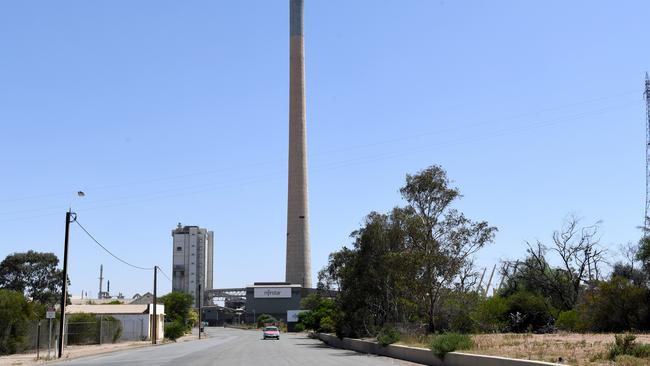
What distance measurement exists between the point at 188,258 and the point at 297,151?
76.7 meters

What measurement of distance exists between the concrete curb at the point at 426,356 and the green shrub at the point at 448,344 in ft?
0.95

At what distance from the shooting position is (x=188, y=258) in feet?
551

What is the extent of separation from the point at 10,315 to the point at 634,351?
113ft

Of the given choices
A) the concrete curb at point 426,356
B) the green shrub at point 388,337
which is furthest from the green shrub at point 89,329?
the green shrub at point 388,337

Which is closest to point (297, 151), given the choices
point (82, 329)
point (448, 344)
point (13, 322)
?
point (82, 329)

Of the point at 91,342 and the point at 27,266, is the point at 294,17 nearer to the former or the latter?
the point at 27,266

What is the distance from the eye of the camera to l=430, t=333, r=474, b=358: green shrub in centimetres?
2606

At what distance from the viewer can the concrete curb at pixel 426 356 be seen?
20.0m

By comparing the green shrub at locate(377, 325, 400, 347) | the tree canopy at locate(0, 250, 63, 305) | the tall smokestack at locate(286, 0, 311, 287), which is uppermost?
the tall smokestack at locate(286, 0, 311, 287)

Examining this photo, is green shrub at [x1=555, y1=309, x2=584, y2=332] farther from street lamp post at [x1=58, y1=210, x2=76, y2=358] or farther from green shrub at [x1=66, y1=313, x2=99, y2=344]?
green shrub at [x1=66, y1=313, x2=99, y2=344]

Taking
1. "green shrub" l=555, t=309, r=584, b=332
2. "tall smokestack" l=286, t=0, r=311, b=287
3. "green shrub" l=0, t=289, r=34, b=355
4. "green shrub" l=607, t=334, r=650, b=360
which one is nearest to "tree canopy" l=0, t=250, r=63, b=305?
"tall smokestack" l=286, t=0, r=311, b=287

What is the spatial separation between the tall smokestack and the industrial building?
60.6 metres

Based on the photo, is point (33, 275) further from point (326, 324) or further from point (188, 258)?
point (188, 258)

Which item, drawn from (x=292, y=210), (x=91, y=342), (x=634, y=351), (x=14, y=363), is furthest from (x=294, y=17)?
(x=634, y=351)
